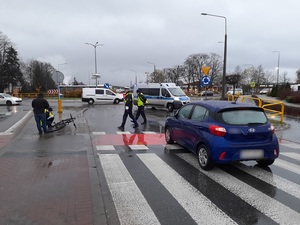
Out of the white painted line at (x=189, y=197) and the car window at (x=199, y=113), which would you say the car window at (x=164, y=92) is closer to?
the car window at (x=199, y=113)

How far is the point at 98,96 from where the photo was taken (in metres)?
34.5

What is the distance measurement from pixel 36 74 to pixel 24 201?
97549 millimetres

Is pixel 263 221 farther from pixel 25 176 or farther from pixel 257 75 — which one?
pixel 257 75

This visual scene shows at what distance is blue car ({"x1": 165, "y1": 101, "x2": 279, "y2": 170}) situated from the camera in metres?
6.19

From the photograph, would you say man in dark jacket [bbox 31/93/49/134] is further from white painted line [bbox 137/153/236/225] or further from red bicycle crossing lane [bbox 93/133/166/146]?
white painted line [bbox 137/153/236/225]

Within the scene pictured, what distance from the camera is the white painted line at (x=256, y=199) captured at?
13.9 ft

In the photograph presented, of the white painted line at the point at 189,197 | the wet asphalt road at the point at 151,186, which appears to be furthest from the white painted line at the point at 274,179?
the white painted line at the point at 189,197

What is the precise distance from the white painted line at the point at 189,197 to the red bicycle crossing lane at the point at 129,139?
2.82 meters

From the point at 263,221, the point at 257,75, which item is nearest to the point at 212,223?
the point at 263,221

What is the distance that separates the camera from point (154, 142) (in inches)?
396

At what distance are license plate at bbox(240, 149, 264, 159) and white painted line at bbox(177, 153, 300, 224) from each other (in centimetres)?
52

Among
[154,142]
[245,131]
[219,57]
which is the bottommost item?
[154,142]

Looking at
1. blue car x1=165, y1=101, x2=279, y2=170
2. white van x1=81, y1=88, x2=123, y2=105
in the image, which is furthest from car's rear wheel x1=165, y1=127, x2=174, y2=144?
white van x1=81, y1=88, x2=123, y2=105

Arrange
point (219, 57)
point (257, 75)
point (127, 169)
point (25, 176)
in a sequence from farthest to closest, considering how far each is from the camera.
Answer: point (257, 75)
point (219, 57)
point (127, 169)
point (25, 176)
